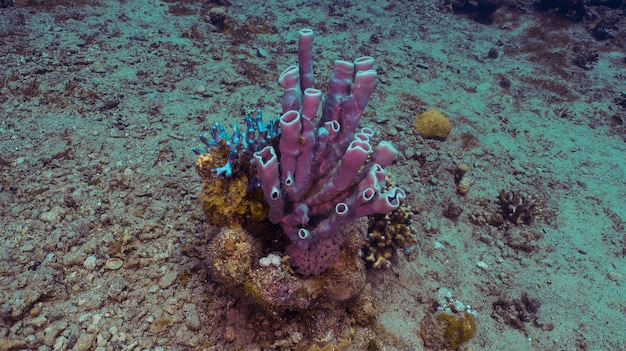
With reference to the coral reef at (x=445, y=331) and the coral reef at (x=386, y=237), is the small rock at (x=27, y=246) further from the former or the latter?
the coral reef at (x=445, y=331)

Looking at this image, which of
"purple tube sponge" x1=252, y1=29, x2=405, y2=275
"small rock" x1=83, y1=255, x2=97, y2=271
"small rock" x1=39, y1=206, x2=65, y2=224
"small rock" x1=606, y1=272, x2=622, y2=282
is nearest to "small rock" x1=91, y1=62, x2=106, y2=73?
"small rock" x1=39, y1=206, x2=65, y2=224

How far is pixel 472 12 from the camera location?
1202 cm

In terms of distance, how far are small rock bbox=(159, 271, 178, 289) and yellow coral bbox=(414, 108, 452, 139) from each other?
467cm

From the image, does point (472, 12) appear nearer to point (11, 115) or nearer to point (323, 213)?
point (323, 213)

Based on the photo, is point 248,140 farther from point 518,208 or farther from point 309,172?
point 518,208

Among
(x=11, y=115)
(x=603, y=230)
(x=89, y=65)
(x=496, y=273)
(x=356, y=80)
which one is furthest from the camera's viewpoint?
(x=89, y=65)

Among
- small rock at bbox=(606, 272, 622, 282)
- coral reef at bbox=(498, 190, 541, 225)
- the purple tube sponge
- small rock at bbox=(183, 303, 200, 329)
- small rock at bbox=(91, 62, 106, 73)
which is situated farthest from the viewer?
small rock at bbox=(91, 62, 106, 73)

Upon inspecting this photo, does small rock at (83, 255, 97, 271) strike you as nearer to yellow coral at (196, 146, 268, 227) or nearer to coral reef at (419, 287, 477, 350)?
yellow coral at (196, 146, 268, 227)

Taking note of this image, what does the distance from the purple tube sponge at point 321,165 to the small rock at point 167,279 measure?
1111 millimetres

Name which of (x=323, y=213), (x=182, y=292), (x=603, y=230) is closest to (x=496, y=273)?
(x=603, y=230)

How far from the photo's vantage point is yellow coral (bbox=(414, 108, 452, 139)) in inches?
240

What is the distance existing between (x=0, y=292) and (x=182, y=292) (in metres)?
1.39

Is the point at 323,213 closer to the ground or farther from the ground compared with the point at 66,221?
farther from the ground

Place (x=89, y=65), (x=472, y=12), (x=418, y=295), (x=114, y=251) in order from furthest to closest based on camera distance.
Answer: (x=472, y=12) < (x=89, y=65) < (x=418, y=295) < (x=114, y=251)
